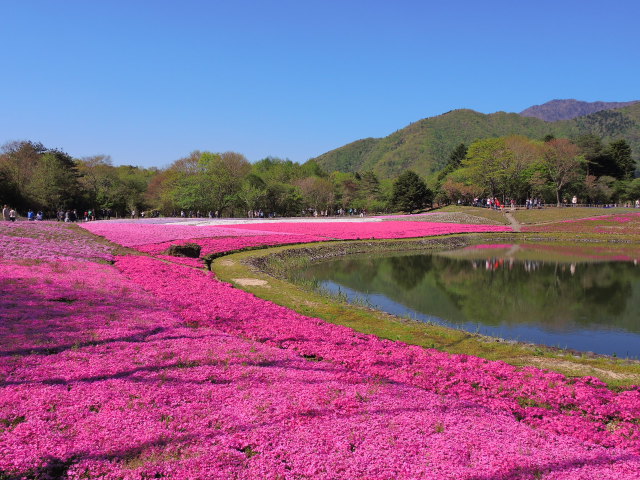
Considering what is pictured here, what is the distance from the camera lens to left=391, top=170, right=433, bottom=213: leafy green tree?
304 ft

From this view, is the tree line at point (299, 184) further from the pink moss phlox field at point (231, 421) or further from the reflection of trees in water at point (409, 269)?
the pink moss phlox field at point (231, 421)

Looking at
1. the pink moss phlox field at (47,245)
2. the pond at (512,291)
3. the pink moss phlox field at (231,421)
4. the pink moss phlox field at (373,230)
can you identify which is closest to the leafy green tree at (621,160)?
the pink moss phlox field at (373,230)

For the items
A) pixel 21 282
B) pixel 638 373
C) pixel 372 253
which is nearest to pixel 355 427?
pixel 638 373

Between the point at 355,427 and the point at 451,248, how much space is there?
40.2 m

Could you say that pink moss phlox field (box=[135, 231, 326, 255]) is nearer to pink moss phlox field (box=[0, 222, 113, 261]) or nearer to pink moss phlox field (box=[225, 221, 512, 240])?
pink moss phlox field (box=[0, 222, 113, 261])

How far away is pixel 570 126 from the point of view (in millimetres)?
187125

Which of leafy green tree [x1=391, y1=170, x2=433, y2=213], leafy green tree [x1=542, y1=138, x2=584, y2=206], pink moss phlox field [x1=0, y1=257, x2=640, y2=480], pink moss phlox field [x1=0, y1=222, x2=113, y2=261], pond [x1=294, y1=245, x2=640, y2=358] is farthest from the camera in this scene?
leafy green tree [x1=391, y1=170, x2=433, y2=213]

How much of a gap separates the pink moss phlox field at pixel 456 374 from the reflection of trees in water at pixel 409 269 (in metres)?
13.6

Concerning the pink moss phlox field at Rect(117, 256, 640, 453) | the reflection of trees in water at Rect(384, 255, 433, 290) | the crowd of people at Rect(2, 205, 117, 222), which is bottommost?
the reflection of trees in water at Rect(384, 255, 433, 290)

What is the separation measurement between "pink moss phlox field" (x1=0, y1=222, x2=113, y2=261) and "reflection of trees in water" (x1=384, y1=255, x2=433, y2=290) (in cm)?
1821

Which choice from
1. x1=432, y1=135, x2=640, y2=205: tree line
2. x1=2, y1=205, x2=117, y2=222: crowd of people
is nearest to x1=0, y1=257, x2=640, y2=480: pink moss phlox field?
x1=2, y1=205, x2=117, y2=222: crowd of people

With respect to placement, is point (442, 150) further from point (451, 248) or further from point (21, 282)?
point (21, 282)

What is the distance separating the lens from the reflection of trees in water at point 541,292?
57.1 ft

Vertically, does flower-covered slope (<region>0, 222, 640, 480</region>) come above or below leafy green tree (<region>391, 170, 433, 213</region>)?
below
